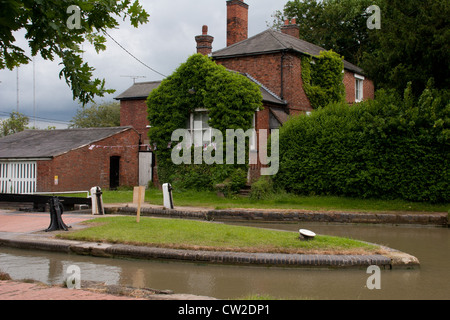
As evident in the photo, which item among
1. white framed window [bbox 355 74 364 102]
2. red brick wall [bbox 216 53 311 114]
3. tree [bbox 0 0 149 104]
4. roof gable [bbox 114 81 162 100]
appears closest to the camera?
tree [bbox 0 0 149 104]

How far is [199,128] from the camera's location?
75.9 feet

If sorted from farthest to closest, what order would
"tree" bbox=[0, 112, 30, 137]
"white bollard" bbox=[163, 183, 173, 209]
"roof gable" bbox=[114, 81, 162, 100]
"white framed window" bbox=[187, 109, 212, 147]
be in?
"tree" bbox=[0, 112, 30, 137] → "roof gable" bbox=[114, 81, 162, 100] → "white framed window" bbox=[187, 109, 212, 147] → "white bollard" bbox=[163, 183, 173, 209]

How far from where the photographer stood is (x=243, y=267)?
852 cm

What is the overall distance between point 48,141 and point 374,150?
62.5 ft

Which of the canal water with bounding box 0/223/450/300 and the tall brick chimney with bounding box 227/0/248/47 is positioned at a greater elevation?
the tall brick chimney with bounding box 227/0/248/47

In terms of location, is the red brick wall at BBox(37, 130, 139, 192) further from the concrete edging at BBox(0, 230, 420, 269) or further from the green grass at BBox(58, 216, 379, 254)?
the concrete edging at BBox(0, 230, 420, 269)

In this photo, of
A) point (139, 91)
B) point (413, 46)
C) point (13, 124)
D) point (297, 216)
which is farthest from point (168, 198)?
point (13, 124)

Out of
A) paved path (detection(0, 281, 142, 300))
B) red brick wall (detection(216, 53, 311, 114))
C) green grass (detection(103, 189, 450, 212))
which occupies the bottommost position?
paved path (detection(0, 281, 142, 300))

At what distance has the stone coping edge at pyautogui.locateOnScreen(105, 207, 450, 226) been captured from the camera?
15.6 metres

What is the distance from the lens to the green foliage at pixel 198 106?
21.4 meters

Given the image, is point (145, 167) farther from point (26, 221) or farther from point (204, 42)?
point (26, 221)

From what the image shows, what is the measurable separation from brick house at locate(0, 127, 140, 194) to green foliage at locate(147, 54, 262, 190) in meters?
5.12

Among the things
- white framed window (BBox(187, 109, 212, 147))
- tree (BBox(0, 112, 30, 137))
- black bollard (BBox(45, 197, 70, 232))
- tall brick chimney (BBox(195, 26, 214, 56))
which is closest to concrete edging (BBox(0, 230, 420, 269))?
black bollard (BBox(45, 197, 70, 232))
